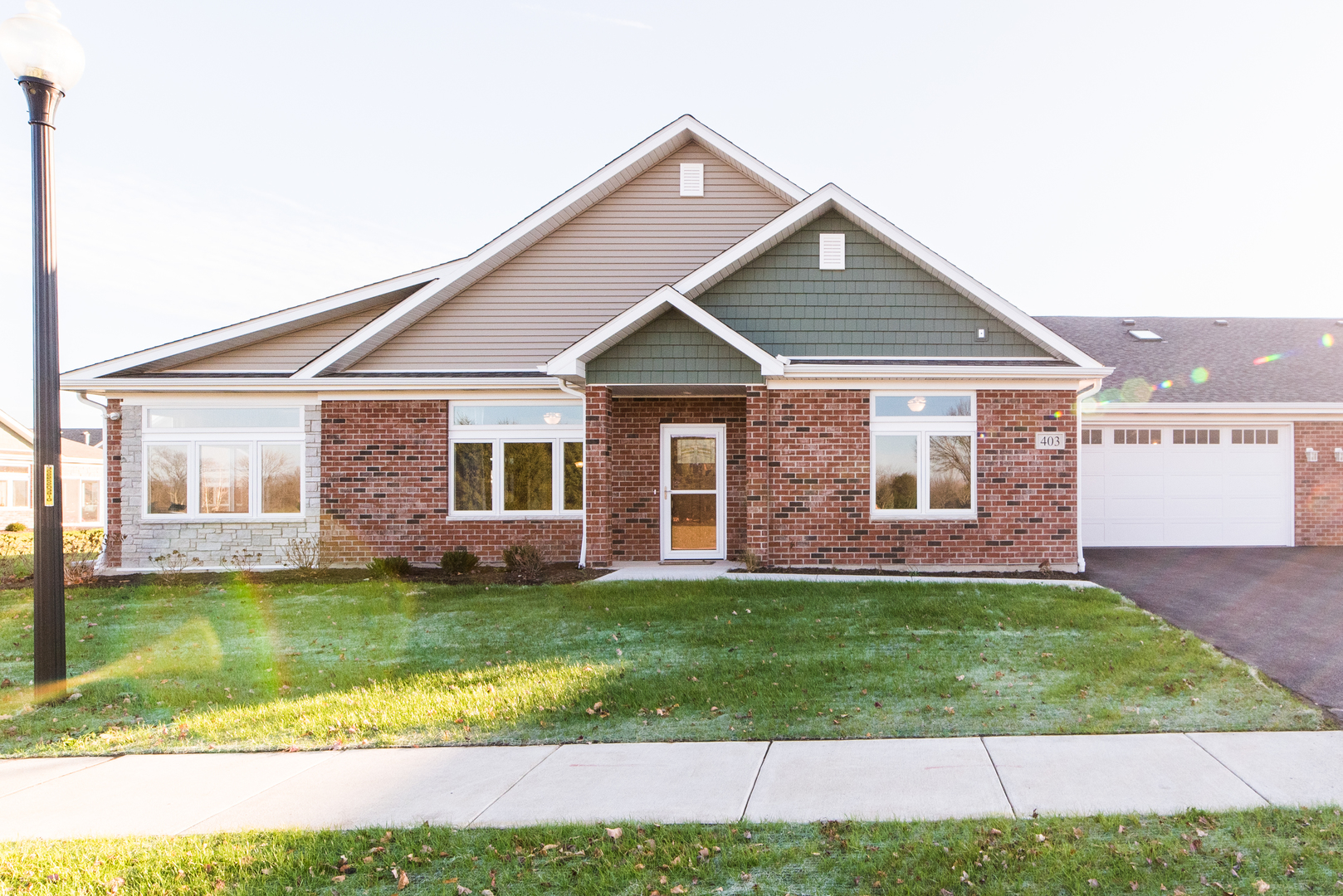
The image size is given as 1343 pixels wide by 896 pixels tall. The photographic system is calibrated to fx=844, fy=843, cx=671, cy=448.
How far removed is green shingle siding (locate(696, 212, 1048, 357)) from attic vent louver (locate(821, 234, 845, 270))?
0.08 meters

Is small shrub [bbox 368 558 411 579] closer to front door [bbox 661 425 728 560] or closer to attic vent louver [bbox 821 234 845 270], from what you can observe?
front door [bbox 661 425 728 560]

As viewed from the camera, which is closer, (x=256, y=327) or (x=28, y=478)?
(x=256, y=327)

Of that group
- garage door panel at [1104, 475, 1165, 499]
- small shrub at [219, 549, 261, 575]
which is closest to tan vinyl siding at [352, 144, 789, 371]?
small shrub at [219, 549, 261, 575]

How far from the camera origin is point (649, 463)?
13.1 m

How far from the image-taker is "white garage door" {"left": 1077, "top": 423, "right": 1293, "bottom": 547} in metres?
15.3

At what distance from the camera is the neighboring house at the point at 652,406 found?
11945 mm

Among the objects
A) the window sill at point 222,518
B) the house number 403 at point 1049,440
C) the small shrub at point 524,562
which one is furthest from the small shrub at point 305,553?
the house number 403 at point 1049,440

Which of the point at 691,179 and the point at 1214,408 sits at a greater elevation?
the point at 691,179

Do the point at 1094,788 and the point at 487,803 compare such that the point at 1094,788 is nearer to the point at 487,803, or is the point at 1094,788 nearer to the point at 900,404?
the point at 487,803

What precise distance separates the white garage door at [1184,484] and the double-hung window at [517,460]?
927 centimetres

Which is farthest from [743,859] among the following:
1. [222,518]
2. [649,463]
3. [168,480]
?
[168,480]

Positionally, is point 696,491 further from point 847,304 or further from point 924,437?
point 847,304

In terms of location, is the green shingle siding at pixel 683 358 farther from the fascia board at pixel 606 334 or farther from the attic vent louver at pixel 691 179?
the attic vent louver at pixel 691 179

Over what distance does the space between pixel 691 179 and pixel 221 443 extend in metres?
8.77
